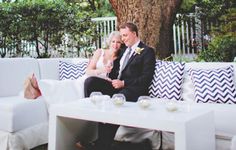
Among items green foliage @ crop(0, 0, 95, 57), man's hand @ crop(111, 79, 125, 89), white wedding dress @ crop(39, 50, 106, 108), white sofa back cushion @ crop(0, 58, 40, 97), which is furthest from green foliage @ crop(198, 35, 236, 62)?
green foliage @ crop(0, 0, 95, 57)

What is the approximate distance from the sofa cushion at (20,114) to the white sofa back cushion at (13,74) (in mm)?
352

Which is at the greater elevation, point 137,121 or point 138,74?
point 138,74

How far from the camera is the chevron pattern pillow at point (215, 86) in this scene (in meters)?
2.97

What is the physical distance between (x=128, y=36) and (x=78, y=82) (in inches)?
28.6

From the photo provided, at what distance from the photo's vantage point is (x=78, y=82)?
3438 mm

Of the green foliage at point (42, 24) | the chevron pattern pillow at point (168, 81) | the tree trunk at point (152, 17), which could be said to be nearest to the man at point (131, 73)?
the chevron pattern pillow at point (168, 81)

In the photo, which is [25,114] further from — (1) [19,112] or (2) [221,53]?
(2) [221,53]

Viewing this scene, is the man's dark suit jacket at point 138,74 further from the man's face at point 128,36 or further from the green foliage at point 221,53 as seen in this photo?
the green foliage at point 221,53

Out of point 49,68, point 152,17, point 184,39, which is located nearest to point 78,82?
point 49,68

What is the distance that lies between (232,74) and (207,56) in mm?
2114

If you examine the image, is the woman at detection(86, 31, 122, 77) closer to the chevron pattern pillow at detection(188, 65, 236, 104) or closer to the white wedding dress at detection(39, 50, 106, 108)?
the white wedding dress at detection(39, 50, 106, 108)

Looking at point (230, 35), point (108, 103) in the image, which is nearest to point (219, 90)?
point (108, 103)

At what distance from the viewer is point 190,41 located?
680 cm

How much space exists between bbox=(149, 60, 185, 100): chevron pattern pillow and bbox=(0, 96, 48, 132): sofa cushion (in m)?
1.17
